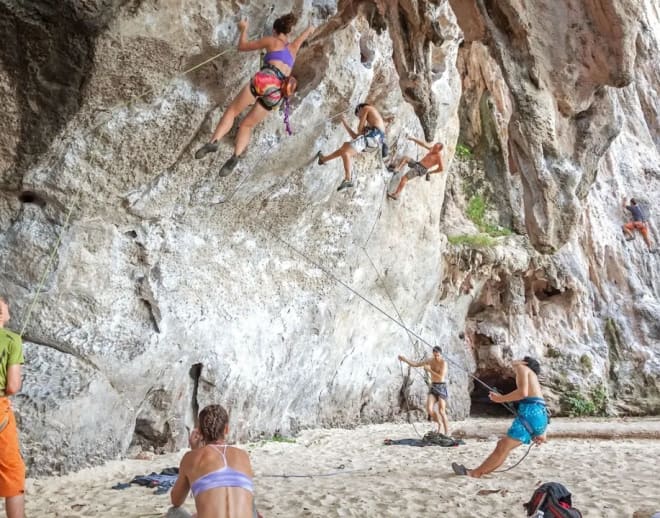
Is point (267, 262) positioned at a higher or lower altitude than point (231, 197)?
lower

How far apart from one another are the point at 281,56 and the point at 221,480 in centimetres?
446

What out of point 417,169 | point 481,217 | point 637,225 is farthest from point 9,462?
point 637,225

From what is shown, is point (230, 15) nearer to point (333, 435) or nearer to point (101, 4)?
point (101, 4)

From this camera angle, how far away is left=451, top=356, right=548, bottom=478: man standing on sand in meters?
5.68

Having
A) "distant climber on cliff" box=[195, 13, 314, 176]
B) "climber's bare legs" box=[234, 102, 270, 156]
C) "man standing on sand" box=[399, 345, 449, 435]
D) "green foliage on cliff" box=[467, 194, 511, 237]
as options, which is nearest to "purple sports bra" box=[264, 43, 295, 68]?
"distant climber on cliff" box=[195, 13, 314, 176]

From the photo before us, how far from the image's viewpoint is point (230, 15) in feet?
21.1

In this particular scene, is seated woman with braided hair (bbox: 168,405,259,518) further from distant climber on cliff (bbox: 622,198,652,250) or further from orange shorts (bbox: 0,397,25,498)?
distant climber on cliff (bbox: 622,198,652,250)

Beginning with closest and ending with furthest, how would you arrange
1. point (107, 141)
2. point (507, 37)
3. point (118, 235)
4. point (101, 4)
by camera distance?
point (101, 4) → point (107, 141) → point (118, 235) → point (507, 37)

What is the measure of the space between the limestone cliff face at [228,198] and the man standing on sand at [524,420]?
2.44 meters

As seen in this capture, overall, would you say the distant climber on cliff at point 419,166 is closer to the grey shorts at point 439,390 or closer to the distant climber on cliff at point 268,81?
the grey shorts at point 439,390

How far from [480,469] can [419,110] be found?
4.62 metres

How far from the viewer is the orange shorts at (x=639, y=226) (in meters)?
17.5

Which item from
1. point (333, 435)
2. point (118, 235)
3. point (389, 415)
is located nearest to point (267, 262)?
point (118, 235)

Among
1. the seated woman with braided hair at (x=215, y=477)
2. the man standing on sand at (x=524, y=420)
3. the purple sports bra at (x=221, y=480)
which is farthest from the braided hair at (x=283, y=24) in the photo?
the purple sports bra at (x=221, y=480)
